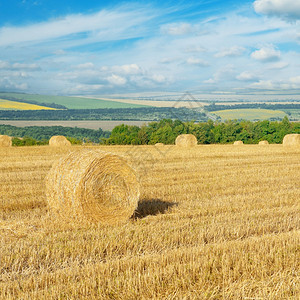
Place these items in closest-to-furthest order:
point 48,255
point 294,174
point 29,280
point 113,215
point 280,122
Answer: point 29,280, point 48,255, point 113,215, point 294,174, point 280,122

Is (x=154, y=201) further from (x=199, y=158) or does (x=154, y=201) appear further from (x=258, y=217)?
(x=199, y=158)

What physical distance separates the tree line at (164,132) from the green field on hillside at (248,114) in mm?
3726

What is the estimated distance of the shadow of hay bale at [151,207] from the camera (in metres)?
8.52

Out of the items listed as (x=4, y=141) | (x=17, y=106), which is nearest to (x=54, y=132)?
(x=4, y=141)

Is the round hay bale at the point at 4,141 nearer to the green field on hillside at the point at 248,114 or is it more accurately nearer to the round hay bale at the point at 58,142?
the round hay bale at the point at 58,142

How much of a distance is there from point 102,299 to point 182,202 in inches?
225

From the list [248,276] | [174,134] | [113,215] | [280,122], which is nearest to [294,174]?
[113,215]

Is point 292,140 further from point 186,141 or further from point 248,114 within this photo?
point 248,114

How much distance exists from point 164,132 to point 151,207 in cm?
4098

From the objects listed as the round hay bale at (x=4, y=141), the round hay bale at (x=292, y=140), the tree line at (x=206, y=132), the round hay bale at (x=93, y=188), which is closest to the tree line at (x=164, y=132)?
the tree line at (x=206, y=132)

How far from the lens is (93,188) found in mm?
7594

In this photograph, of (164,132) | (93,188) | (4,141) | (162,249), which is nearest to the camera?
(162,249)

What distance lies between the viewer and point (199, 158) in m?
21.2

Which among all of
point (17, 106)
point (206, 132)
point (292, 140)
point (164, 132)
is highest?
point (17, 106)
